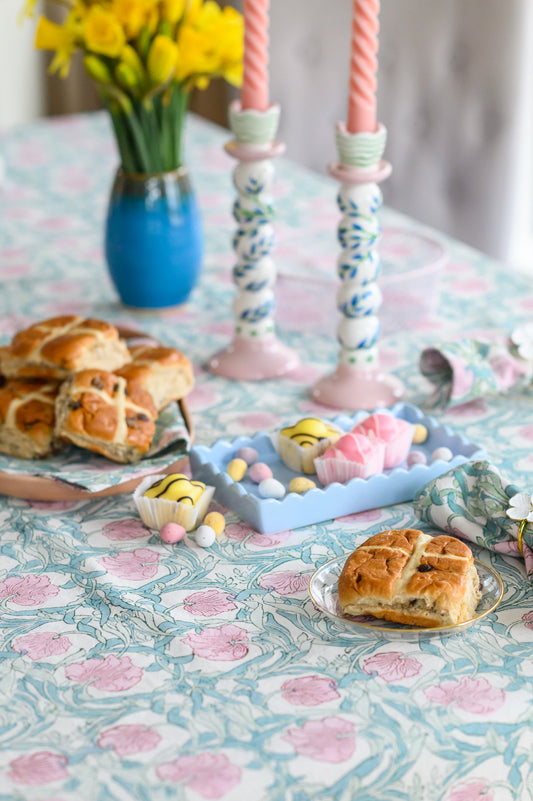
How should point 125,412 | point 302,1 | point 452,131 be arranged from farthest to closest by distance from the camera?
point 302,1, point 452,131, point 125,412

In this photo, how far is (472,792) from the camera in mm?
738

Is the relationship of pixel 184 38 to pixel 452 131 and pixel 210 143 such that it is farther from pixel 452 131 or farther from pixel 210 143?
pixel 452 131

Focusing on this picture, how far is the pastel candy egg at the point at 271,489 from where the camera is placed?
1.10 m

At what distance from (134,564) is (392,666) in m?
0.31

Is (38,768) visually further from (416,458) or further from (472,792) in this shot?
(416,458)

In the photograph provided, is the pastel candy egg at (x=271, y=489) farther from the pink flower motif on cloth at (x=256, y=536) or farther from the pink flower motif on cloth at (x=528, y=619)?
the pink flower motif on cloth at (x=528, y=619)

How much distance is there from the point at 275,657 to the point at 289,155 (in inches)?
113

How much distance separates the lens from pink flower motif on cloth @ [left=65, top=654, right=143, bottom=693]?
85cm

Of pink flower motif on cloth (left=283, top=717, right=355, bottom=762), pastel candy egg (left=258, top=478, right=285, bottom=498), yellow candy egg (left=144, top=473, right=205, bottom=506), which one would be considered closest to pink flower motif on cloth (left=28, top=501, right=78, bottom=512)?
yellow candy egg (left=144, top=473, right=205, bottom=506)

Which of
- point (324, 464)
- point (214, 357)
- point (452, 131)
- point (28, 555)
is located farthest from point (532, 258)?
point (28, 555)

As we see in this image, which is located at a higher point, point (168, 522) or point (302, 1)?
point (302, 1)

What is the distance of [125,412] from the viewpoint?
1176 millimetres

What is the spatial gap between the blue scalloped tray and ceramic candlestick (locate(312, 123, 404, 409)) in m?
0.16

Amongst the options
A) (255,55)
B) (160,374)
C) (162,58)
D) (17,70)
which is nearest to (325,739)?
(160,374)
